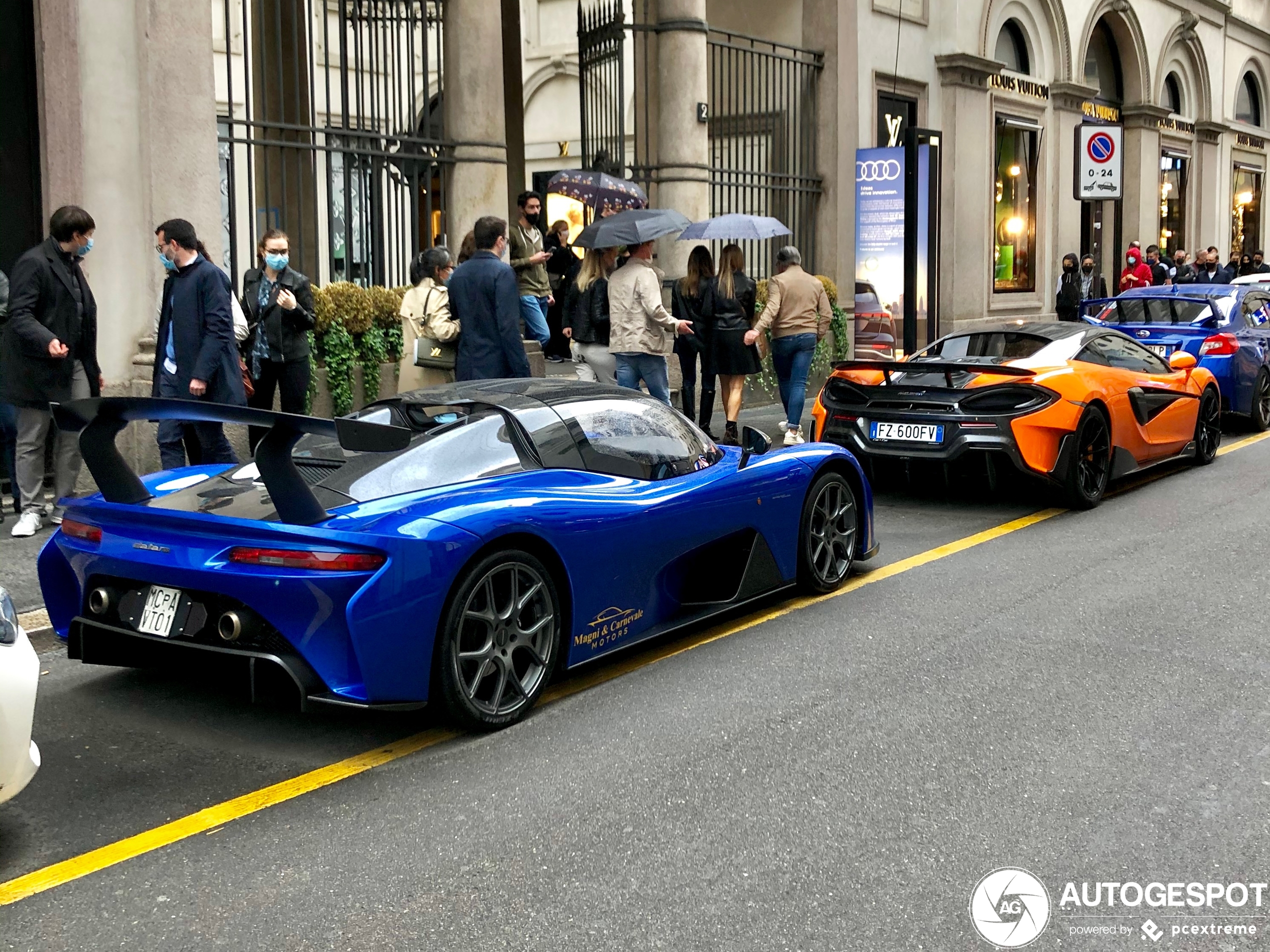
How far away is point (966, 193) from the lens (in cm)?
2133

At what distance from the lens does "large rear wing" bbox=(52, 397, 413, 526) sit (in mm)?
4363

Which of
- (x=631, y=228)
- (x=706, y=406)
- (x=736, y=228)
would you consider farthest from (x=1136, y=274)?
(x=631, y=228)

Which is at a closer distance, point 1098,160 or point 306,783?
point 306,783

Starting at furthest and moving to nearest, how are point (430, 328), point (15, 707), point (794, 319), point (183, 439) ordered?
point (794, 319) < point (430, 328) < point (183, 439) < point (15, 707)

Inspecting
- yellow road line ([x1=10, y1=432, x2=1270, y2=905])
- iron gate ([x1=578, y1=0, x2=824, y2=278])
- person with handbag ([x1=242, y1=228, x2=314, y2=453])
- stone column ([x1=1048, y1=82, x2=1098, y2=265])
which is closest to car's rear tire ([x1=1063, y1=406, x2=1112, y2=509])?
yellow road line ([x1=10, y1=432, x2=1270, y2=905])

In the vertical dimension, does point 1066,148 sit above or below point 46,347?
above

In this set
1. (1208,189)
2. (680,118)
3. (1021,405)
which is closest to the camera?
(1021,405)

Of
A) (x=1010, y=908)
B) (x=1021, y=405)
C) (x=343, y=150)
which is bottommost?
(x=1010, y=908)

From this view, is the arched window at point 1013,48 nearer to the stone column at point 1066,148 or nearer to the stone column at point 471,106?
the stone column at point 1066,148

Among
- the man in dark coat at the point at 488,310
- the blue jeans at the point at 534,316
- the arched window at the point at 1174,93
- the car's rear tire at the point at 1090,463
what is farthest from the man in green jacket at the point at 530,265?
the arched window at the point at 1174,93

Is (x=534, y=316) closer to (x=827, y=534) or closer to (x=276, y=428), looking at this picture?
(x=827, y=534)

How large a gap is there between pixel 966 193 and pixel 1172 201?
11.6m

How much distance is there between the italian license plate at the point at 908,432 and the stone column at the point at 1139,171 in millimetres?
20838

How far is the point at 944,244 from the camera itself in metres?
21.1
